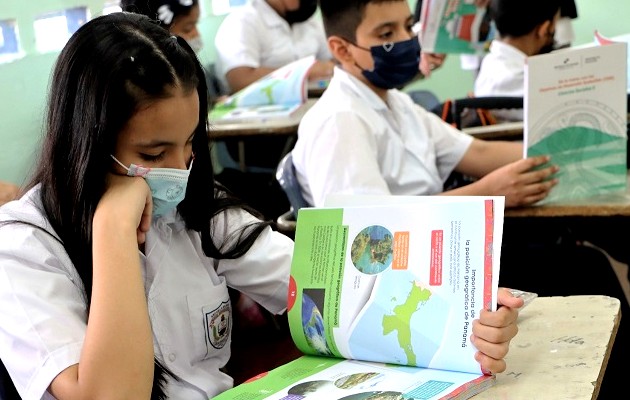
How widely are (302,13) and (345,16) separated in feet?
7.75

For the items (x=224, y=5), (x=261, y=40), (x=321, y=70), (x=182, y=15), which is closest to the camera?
(x=182, y=15)

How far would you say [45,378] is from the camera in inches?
46.1

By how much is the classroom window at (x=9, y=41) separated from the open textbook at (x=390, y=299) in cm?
203

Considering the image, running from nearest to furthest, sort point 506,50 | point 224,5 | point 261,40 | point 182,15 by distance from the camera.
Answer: point 506,50, point 182,15, point 261,40, point 224,5

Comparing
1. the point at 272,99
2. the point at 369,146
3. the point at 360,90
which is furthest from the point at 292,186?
the point at 272,99

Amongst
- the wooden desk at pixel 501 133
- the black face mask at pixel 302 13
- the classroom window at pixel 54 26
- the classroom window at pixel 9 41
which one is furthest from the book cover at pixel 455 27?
the black face mask at pixel 302 13

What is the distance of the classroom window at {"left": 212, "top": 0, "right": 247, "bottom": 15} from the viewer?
5.26 meters

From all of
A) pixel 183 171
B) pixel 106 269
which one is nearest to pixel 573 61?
pixel 183 171

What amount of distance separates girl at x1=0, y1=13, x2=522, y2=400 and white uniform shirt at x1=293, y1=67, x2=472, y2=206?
582 millimetres

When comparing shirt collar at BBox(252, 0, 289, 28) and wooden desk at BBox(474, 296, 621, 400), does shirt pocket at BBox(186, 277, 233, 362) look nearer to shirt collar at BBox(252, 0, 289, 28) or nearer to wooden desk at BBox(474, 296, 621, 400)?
wooden desk at BBox(474, 296, 621, 400)

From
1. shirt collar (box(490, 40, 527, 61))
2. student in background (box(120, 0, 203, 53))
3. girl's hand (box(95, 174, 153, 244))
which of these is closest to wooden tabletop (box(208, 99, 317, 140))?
student in background (box(120, 0, 203, 53))

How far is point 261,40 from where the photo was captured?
465 centimetres

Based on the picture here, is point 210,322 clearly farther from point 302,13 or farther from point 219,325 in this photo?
point 302,13

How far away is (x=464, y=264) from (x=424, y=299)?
70 mm
